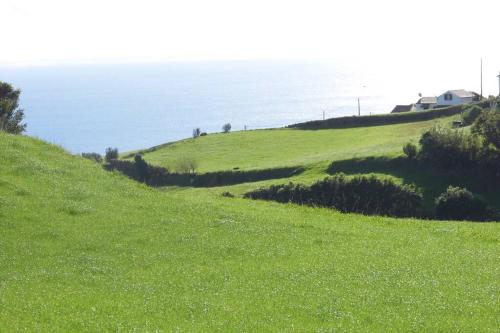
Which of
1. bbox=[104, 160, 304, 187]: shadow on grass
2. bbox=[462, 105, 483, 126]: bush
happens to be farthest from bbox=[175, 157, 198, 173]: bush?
bbox=[462, 105, 483, 126]: bush

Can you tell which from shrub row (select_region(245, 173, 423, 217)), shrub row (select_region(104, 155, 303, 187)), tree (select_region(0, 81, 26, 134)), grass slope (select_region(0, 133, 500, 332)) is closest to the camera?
grass slope (select_region(0, 133, 500, 332))

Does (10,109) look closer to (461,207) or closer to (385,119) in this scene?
(461,207)

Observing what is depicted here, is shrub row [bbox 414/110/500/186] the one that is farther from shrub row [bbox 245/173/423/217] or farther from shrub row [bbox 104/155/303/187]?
shrub row [bbox 104/155/303/187]

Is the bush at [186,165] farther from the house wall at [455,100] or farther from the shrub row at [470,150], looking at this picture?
the house wall at [455,100]

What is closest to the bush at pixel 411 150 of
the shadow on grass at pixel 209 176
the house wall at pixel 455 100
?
the shadow on grass at pixel 209 176

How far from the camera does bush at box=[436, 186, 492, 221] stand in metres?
53.3

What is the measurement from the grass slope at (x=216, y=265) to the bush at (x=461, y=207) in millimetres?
22223

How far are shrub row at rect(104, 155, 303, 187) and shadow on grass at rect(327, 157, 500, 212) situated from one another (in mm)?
7630

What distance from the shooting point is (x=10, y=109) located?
56.6 m

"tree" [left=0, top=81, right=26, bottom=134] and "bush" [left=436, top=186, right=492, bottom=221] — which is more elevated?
"tree" [left=0, top=81, right=26, bottom=134]

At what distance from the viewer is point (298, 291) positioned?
17.7 meters

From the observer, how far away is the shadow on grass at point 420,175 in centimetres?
6719

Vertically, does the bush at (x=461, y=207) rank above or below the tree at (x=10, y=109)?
below

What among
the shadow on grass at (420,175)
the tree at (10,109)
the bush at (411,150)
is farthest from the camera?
the bush at (411,150)
